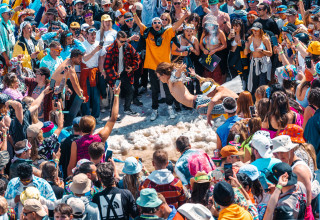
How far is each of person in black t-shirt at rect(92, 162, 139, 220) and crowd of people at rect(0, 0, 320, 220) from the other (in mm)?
12

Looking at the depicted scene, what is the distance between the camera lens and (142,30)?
11.4 meters

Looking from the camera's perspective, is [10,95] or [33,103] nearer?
[33,103]

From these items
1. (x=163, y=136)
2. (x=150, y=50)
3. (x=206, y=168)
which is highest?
(x=150, y=50)


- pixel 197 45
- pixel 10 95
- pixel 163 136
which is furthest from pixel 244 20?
pixel 10 95

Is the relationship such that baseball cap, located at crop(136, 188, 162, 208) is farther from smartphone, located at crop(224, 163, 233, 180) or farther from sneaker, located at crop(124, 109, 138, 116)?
sneaker, located at crop(124, 109, 138, 116)

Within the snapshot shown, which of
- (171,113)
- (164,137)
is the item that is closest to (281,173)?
(164,137)

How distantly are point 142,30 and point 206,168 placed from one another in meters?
5.41

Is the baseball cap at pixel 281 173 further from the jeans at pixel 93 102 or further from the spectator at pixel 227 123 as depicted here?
the jeans at pixel 93 102

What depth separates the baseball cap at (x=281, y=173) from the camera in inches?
214

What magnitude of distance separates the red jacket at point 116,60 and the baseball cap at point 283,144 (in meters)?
5.23

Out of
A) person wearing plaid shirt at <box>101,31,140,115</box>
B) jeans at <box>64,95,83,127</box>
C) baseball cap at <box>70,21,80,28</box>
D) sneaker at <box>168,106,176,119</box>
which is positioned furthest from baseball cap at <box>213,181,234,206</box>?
baseball cap at <box>70,21,80,28</box>

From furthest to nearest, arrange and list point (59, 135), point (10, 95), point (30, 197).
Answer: point (10, 95), point (59, 135), point (30, 197)

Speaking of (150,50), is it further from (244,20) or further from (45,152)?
(45,152)

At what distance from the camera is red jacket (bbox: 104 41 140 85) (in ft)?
35.7
